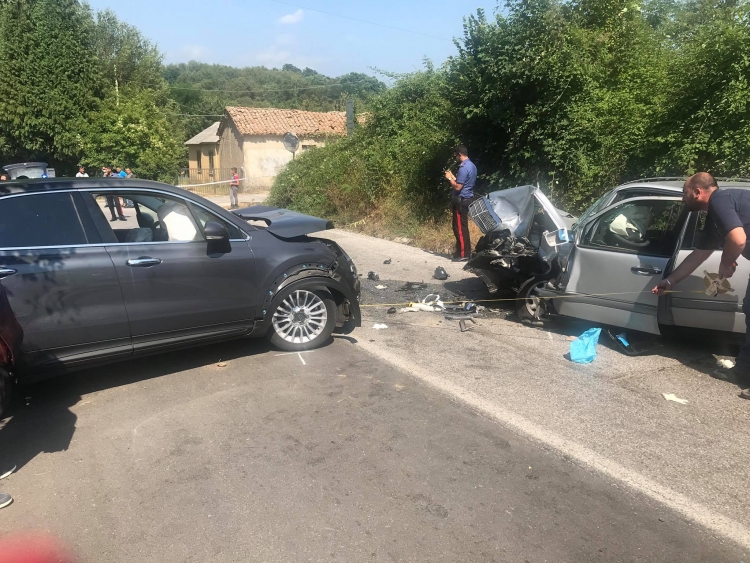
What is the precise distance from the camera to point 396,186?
50.8 ft

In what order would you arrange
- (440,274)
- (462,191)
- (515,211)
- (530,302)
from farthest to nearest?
(462,191), (440,274), (515,211), (530,302)

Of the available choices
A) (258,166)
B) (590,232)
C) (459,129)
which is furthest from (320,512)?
(258,166)

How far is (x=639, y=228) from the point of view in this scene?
603 centimetres

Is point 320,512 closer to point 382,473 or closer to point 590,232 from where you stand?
point 382,473

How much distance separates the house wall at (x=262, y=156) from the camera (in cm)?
3663

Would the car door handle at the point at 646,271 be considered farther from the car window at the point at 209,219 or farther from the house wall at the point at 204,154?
the house wall at the point at 204,154

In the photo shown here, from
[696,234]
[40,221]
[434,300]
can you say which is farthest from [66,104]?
[696,234]

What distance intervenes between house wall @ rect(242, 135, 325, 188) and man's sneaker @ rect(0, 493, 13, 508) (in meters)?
33.4

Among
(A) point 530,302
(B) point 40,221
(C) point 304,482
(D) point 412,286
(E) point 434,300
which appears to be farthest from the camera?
(D) point 412,286

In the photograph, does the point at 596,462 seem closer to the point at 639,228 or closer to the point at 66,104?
the point at 639,228

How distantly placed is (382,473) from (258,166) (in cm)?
3570

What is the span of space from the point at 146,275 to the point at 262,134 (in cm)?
3377

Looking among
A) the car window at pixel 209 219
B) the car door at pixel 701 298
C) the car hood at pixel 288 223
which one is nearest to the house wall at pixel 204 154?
the car hood at pixel 288 223

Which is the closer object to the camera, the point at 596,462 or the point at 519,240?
the point at 596,462
